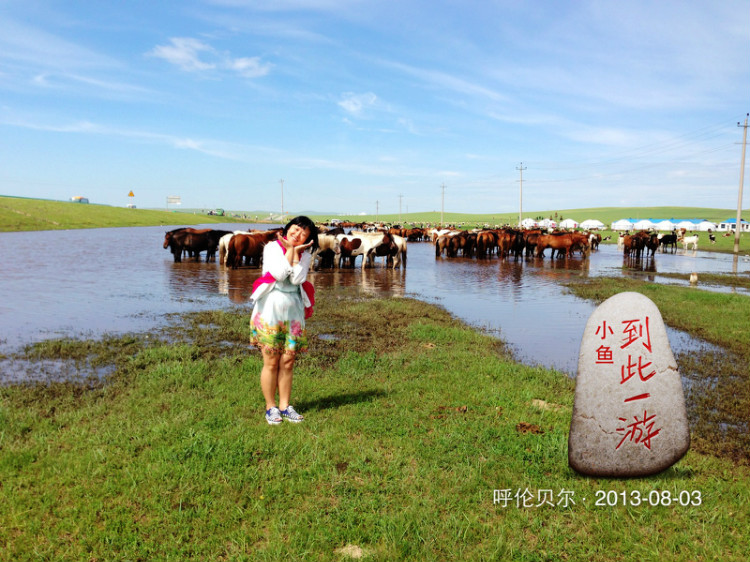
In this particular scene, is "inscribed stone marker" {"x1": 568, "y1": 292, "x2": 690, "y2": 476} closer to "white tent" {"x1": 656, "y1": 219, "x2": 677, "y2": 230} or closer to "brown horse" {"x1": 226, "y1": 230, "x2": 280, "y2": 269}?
"brown horse" {"x1": 226, "y1": 230, "x2": 280, "y2": 269}

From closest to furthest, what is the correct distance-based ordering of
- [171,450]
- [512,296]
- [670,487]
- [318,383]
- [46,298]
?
[670,487], [171,450], [318,383], [46,298], [512,296]

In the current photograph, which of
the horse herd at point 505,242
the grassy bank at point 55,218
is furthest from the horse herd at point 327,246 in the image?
the grassy bank at point 55,218

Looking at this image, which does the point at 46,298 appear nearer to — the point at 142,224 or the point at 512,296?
the point at 512,296

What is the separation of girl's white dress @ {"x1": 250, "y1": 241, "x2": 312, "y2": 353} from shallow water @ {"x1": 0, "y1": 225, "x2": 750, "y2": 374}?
16.3 ft

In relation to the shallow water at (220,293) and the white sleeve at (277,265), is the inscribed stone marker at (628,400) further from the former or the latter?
the shallow water at (220,293)

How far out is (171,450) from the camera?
436 centimetres

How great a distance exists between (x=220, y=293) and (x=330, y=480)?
12.0 m

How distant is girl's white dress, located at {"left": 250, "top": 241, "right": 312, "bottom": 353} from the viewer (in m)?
4.85

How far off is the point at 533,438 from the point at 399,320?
6510 millimetres

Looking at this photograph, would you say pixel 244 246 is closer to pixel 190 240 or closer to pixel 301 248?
pixel 190 240

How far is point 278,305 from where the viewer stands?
4.93 metres

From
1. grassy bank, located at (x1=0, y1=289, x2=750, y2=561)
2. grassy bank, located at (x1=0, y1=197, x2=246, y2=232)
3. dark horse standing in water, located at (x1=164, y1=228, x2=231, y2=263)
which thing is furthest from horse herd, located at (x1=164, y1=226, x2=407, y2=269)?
grassy bank, located at (x1=0, y1=197, x2=246, y2=232)

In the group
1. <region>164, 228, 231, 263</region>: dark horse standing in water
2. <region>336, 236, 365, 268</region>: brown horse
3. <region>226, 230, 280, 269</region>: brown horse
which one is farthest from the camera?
<region>164, 228, 231, 263</region>: dark horse standing in water

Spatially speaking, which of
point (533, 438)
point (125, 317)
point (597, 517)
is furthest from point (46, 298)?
point (597, 517)
